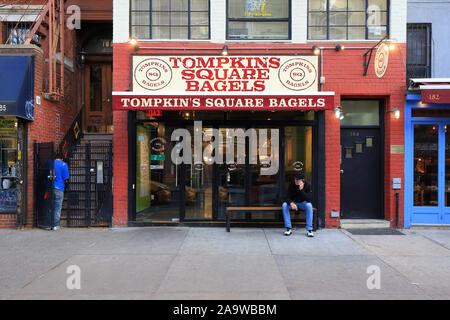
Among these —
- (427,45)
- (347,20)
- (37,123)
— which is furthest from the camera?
(427,45)

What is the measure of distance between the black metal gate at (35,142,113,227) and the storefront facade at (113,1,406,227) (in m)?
0.26

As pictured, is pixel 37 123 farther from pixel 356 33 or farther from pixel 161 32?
pixel 356 33

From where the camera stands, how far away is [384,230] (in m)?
7.80

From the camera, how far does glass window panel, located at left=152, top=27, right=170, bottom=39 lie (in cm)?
828

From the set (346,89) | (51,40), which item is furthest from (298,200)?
(51,40)

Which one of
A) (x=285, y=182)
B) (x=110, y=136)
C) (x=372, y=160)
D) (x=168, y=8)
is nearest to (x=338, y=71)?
(x=372, y=160)

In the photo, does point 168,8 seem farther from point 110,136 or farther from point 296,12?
point 110,136

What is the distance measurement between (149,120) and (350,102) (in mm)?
5479

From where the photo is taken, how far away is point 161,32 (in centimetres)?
830

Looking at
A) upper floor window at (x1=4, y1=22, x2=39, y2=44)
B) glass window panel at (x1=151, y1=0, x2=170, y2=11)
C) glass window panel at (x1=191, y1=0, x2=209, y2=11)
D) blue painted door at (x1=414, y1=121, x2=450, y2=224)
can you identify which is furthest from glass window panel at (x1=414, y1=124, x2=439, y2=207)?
upper floor window at (x1=4, y1=22, x2=39, y2=44)

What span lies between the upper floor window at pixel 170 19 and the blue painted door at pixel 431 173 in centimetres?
633

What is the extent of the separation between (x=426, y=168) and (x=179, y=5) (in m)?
7.99

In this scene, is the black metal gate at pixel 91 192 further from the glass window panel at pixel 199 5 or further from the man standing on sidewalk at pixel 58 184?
the glass window panel at pixel 199 5

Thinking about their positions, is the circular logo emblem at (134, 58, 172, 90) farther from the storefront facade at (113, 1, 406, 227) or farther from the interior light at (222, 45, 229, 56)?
the interior light at (222, 45, 229, 56)
